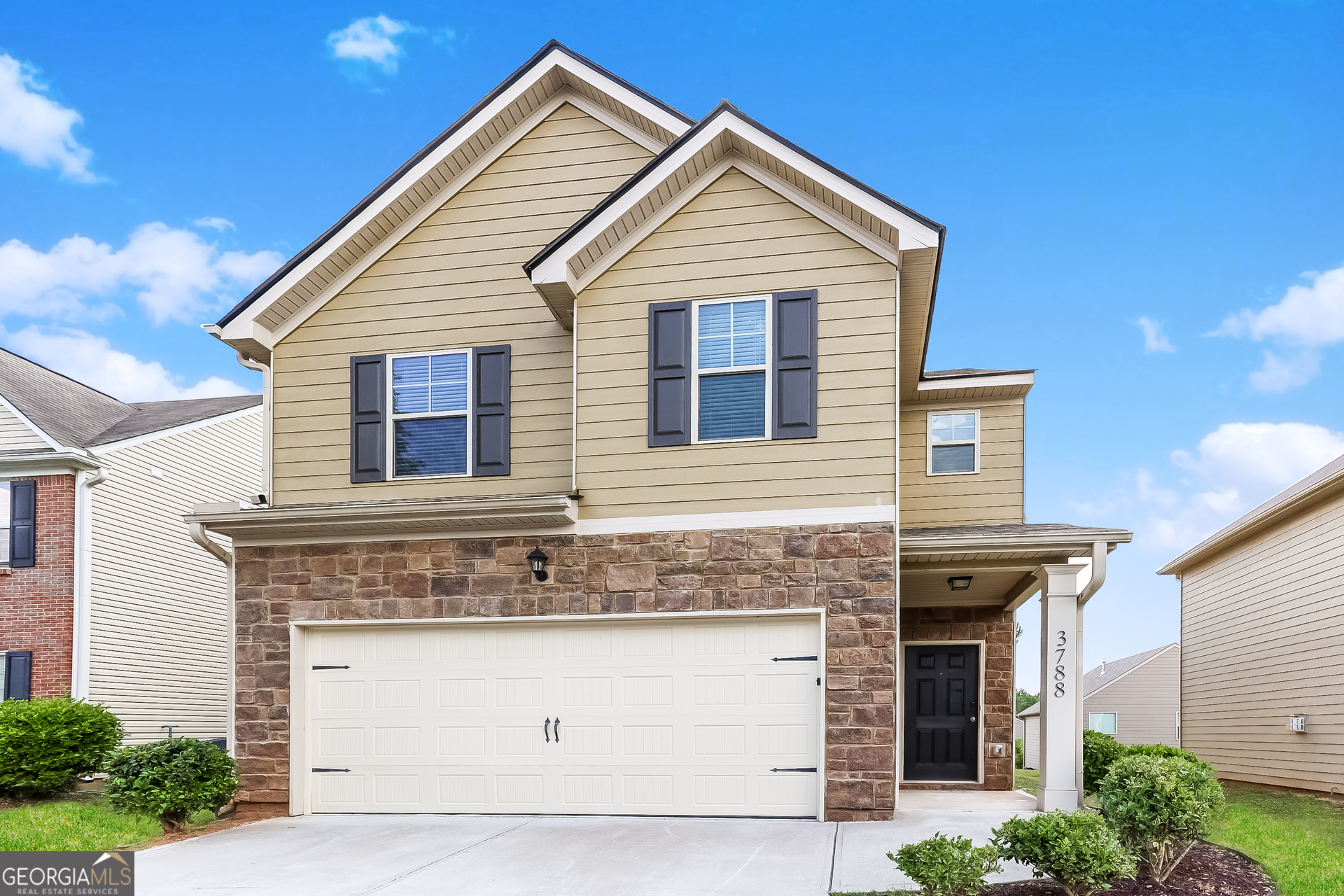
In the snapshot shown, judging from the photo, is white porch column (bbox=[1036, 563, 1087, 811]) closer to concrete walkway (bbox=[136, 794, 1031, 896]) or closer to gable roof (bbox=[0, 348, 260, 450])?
concrete walkway (bbox=[136, 794, 1031, 896])

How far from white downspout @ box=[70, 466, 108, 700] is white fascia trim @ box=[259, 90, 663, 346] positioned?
625 centimetres

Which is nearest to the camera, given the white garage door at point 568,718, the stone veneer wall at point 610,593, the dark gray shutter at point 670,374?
the stone veneer wall at point 610,593

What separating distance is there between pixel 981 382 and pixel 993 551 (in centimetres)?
346

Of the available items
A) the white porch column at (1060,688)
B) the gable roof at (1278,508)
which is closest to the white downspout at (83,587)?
the white porch column at (1060,688)

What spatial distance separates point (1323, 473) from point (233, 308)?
1467cm

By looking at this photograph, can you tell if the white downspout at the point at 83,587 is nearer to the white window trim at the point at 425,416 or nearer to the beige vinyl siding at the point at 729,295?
the white window trim at the point at 425,416

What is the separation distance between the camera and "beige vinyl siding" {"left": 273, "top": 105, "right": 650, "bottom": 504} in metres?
11.5

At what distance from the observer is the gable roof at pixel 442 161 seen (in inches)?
454

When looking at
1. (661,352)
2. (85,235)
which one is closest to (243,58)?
(85,235)

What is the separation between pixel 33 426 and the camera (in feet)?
53.3

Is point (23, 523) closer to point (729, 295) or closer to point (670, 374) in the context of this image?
point (670, 374)

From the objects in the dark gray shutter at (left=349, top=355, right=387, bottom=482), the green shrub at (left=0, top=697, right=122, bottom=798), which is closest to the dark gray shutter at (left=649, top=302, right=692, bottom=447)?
the dark gray shutter at (left=349, top=355, right=387, bottom=482)

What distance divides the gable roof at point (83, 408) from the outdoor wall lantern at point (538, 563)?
372 inches

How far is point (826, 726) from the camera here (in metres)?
9.70
